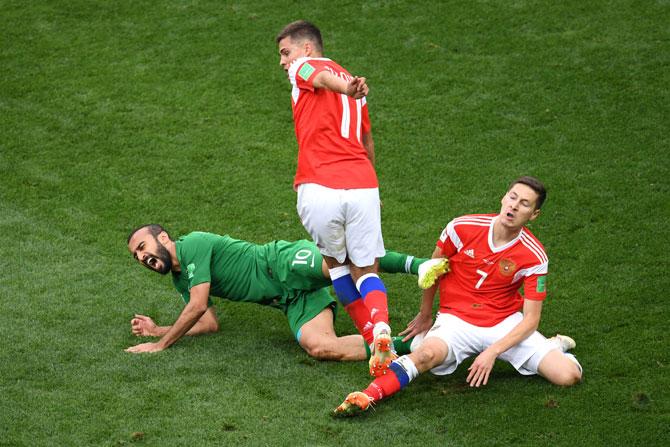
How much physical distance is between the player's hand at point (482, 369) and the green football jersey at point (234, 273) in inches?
64.9

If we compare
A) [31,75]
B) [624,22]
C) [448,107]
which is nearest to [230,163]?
[448,107]

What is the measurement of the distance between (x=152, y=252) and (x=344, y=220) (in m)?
1.46

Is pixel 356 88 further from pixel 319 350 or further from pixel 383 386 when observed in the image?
pixel 319 350

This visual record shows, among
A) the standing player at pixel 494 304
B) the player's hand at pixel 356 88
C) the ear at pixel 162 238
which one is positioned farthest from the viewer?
the ear at pixel 162 238

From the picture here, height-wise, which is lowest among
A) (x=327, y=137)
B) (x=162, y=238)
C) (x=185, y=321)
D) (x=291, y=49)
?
(x=185, y=321)

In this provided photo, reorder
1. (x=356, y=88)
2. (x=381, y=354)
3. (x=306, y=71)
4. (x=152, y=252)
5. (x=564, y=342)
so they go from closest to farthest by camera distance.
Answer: (x=356, y=88) → (x=381, y=354) → (x=306, y=71) → (x=564, y=342) → (x=152, y=252)

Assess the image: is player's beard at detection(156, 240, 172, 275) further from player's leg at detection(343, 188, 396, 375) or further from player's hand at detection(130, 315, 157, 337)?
player's leg at detection(343, 188, 396, 375)

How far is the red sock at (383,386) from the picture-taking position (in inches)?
228

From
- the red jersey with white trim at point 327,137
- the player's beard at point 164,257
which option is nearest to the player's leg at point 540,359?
the red jersey with white trim at point 327,137

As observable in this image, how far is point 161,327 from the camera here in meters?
7.02

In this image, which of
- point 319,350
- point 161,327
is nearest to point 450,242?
point 319,350

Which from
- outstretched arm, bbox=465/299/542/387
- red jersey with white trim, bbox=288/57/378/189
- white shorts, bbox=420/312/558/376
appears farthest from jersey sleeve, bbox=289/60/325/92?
outstretched arm, bbox=465/299/542/387

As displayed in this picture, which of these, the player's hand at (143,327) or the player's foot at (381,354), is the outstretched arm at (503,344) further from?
the player's hand at (143,327)

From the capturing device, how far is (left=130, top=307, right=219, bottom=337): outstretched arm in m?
7.00
